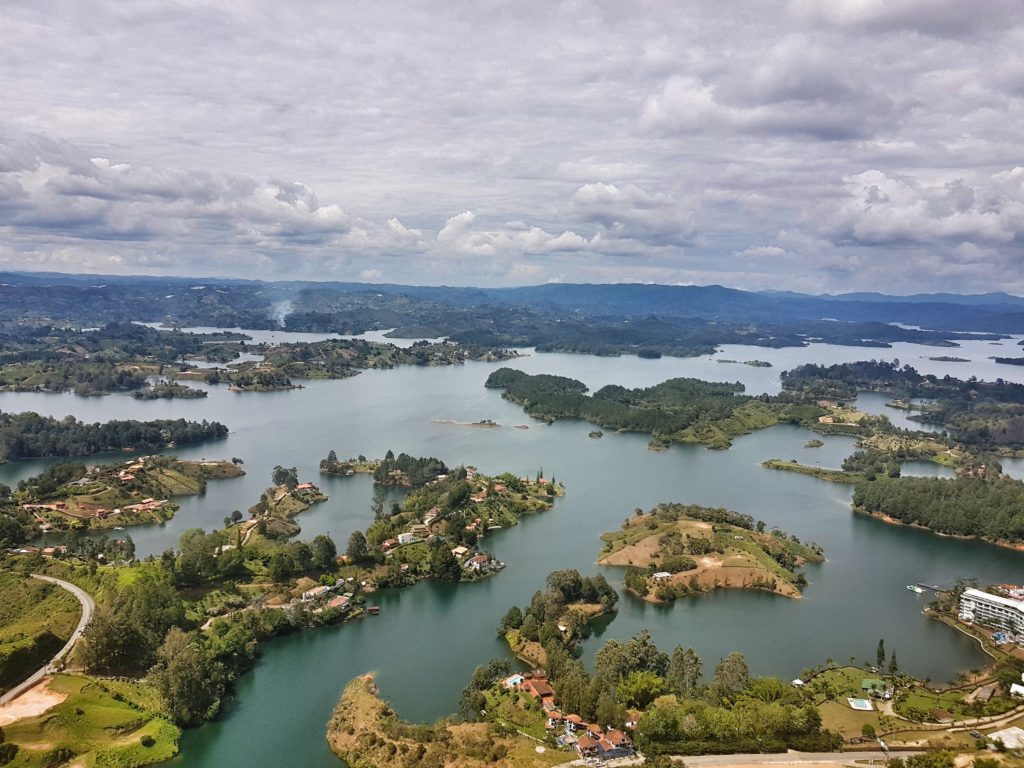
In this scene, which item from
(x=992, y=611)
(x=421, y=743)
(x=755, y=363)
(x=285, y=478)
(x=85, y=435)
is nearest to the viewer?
(x=421, y=743)

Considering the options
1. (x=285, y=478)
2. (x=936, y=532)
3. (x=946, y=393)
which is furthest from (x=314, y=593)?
(x=946, y=393)

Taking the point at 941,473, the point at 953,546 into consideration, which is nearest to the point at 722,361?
the point at 941,473

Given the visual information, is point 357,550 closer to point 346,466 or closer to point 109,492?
point 346,466

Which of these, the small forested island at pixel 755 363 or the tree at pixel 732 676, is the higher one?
the small forested island at pixel 755 363

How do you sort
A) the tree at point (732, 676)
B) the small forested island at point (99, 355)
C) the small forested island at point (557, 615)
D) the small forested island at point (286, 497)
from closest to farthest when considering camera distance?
the tree at point (732, 676), the small forested island at point (557, 615), the small forested island at point (286, 497), the small forested island at point (99, 355)

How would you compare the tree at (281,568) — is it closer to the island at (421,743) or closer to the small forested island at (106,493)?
the island at (421,743)

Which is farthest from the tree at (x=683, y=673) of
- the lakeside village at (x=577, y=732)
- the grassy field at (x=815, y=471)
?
the grassy field at (x=815, y=471)

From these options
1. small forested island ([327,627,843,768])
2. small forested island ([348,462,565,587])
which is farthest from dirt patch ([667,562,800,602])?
small forested island ([348,462,565,587])
